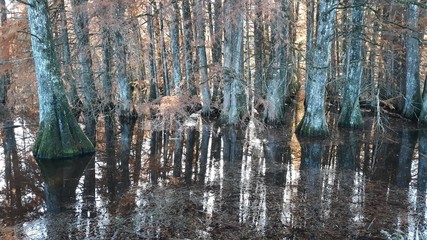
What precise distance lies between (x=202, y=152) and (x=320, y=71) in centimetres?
483

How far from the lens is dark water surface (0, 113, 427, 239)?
5.29 metres

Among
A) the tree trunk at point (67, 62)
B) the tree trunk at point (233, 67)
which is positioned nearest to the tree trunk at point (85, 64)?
the tree trunk at point (67, 62)

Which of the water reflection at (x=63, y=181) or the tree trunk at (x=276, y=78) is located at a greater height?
the tree trunk at (x=276, y=78)

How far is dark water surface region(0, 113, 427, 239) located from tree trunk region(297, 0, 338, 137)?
80 cm

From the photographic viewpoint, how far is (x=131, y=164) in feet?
28.9

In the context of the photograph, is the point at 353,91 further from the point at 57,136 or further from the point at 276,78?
the point at 57,136

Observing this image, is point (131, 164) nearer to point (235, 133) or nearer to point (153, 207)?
point (153, 207)

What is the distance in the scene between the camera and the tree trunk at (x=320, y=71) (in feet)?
37.7

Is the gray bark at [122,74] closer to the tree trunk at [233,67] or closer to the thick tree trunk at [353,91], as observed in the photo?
the tree trunk at [233,67]

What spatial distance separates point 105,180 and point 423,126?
12375 millimetres

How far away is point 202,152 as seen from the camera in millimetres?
10133

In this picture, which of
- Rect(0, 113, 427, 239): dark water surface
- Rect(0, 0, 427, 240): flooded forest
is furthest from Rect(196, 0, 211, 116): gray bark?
Rect(0, 113, 427, 239): dark water surface

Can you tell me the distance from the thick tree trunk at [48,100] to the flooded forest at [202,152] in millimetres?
28

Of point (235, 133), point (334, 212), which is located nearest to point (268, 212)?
point (334, 212)
